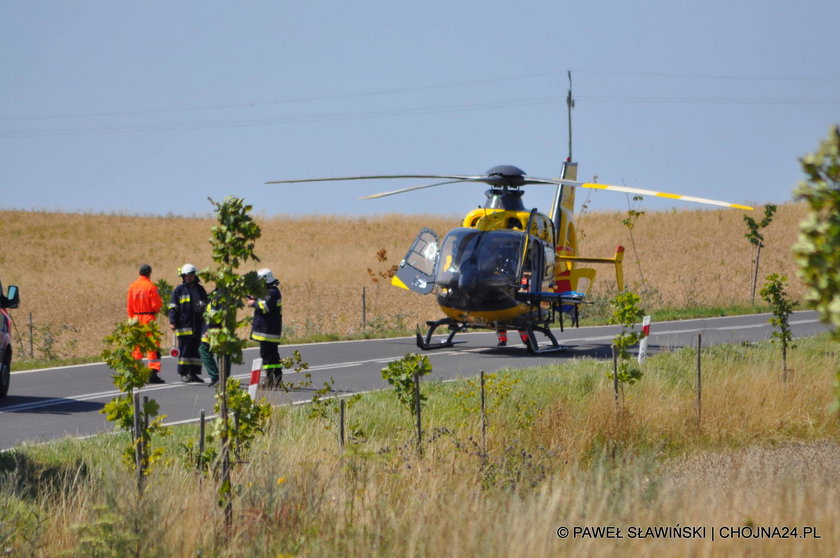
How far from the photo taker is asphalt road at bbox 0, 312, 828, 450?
14180mm

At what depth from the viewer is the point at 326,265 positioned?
69.8m

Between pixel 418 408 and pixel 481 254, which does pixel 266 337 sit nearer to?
pixel 481 254

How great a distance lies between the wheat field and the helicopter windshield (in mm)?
12898

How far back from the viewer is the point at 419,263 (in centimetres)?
2058

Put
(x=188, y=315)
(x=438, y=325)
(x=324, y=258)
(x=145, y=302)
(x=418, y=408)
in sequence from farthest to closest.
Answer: (x=324, y=258) < (x=438, y=325) < (x=145, y=302) < (x=188, y=315) < (x=418, y=408)

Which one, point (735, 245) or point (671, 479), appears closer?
point (671, 479)

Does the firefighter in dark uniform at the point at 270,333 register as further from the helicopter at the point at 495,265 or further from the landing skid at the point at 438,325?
the landing skid at the point at 438,325

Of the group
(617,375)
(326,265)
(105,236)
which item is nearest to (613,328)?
(617,375)

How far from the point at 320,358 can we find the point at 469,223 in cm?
415

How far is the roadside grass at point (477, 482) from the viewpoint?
22.2 ft

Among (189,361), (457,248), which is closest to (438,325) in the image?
(457,248)

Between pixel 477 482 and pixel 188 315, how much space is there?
886 cm

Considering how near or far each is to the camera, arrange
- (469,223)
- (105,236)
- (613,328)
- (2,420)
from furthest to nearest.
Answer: (105,236), (613,328), (469,223), (2,420)

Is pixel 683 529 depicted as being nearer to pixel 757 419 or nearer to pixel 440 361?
pixel 757 419
